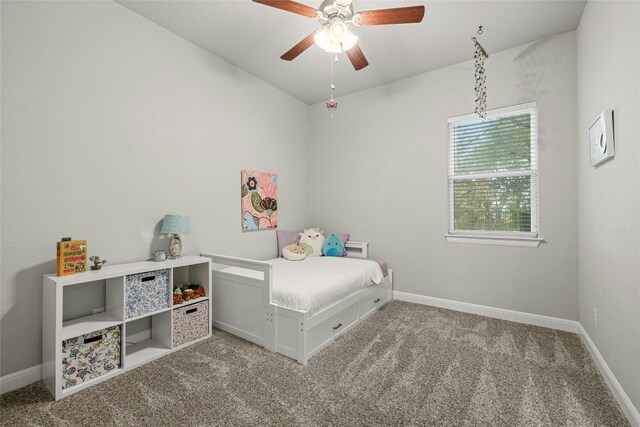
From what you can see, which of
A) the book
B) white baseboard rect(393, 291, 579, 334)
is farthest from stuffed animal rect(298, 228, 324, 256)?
the book

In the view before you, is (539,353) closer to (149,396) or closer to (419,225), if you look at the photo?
(419,225)

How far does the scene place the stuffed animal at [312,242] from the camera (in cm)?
364

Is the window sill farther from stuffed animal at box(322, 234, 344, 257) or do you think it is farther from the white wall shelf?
the white wall shelf

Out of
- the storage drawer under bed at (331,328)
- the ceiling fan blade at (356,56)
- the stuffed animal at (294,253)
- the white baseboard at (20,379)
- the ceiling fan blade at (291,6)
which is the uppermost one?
the ceiling fan blade at (291,6)

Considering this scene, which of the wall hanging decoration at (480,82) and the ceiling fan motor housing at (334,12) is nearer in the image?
the ceiling fan motor housing at (334,12)

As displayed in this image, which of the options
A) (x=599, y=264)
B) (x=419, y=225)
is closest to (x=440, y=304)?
(x=419, y=225)

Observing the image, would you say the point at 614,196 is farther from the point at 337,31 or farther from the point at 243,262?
the point at 243,262

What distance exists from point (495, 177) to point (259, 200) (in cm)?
Result: 256

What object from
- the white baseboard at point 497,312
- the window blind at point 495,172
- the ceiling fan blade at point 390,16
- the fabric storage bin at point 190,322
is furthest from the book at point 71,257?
the window blind at point 495,172

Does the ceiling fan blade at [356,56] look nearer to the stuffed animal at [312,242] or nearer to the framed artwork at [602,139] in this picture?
the framed artwork at [602,139]

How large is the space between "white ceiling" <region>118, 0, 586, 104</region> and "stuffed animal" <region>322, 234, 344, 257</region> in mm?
1974

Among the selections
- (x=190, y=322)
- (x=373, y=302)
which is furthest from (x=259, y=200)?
(x=373, y=302)

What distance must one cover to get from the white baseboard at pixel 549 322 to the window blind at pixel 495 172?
78 cm

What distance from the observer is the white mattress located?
7.09ft
